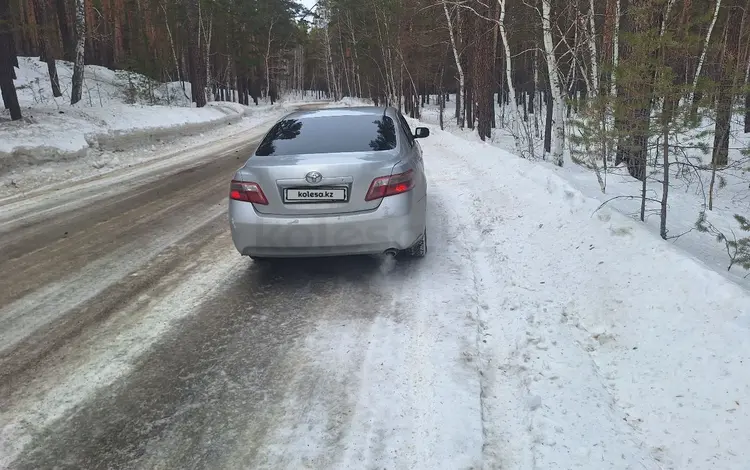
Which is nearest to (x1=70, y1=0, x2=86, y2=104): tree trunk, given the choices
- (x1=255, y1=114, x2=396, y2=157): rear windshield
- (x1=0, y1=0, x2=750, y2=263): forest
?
(x1=0, y1=0, x2=750, y2=263): forest

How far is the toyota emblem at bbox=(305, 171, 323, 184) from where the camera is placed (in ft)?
14.3

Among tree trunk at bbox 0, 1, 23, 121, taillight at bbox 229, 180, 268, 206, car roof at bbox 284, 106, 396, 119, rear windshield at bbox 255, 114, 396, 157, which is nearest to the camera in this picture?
taillight at bbox 229, 180, 268, 206

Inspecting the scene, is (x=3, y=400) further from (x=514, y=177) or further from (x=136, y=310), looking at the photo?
(x=514, y=177)

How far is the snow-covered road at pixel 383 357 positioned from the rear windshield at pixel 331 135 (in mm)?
1250

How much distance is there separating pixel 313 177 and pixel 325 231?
0.50m

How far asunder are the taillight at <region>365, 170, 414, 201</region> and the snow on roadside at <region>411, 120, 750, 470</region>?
3.86 ft

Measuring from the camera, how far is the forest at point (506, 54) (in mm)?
4977

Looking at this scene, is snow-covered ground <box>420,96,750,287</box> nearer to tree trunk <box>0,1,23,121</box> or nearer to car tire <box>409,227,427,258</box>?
car tire <box>409,227,427,258</box>

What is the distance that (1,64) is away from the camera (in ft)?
40.6

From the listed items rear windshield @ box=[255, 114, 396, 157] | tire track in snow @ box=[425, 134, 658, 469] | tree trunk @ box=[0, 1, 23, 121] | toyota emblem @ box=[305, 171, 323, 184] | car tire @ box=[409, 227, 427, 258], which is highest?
tree trunk @ box=[0, 1, 23, 121]

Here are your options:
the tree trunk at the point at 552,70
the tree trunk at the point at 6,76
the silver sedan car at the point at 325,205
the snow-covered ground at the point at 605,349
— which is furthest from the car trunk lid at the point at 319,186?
the tree trunk at the point at 6,76

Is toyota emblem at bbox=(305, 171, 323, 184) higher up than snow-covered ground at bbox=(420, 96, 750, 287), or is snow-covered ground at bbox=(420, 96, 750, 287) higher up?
toyota emblem at bbox=(305, 171, 323, 184)

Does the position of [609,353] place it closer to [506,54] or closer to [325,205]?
[325,205]

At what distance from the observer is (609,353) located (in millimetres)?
3340
